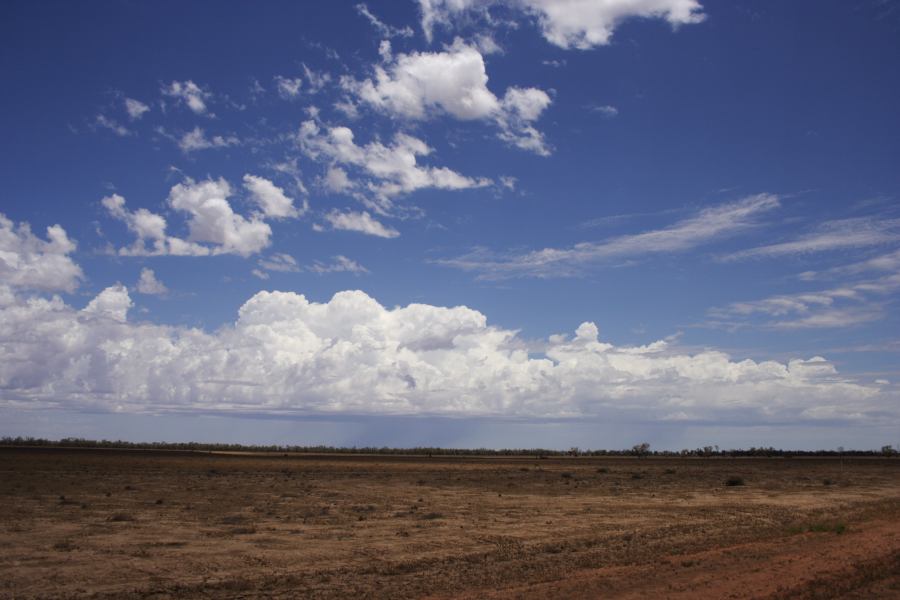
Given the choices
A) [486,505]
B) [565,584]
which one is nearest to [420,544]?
[565,584]

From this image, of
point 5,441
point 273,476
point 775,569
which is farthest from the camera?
point 5,441

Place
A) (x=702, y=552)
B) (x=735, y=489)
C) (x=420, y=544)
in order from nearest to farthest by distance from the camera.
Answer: (x=702, y=552)
(x=420, y=544)
(x=735, y=489)

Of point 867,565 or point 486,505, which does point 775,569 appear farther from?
point 486,505

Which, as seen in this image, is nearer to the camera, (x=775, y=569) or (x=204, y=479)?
(x=775, y=569)

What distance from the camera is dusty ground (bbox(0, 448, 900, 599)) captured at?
49.0 feet

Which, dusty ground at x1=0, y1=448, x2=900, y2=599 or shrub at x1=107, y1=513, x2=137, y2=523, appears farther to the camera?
shrub at x1=107, y1=513, x2=137, y2=523

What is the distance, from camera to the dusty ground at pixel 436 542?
14.9 m

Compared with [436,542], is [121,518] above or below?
below

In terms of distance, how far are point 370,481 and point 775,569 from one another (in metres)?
34.3

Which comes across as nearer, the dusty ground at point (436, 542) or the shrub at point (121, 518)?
the dusty ground at point (436, 542)

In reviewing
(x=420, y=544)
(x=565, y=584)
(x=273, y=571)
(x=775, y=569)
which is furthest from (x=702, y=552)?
(x=273, y=571)

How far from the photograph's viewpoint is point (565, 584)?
1481cm

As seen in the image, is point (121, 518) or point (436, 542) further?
point (121, 518)

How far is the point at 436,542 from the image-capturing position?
70.5 ft
